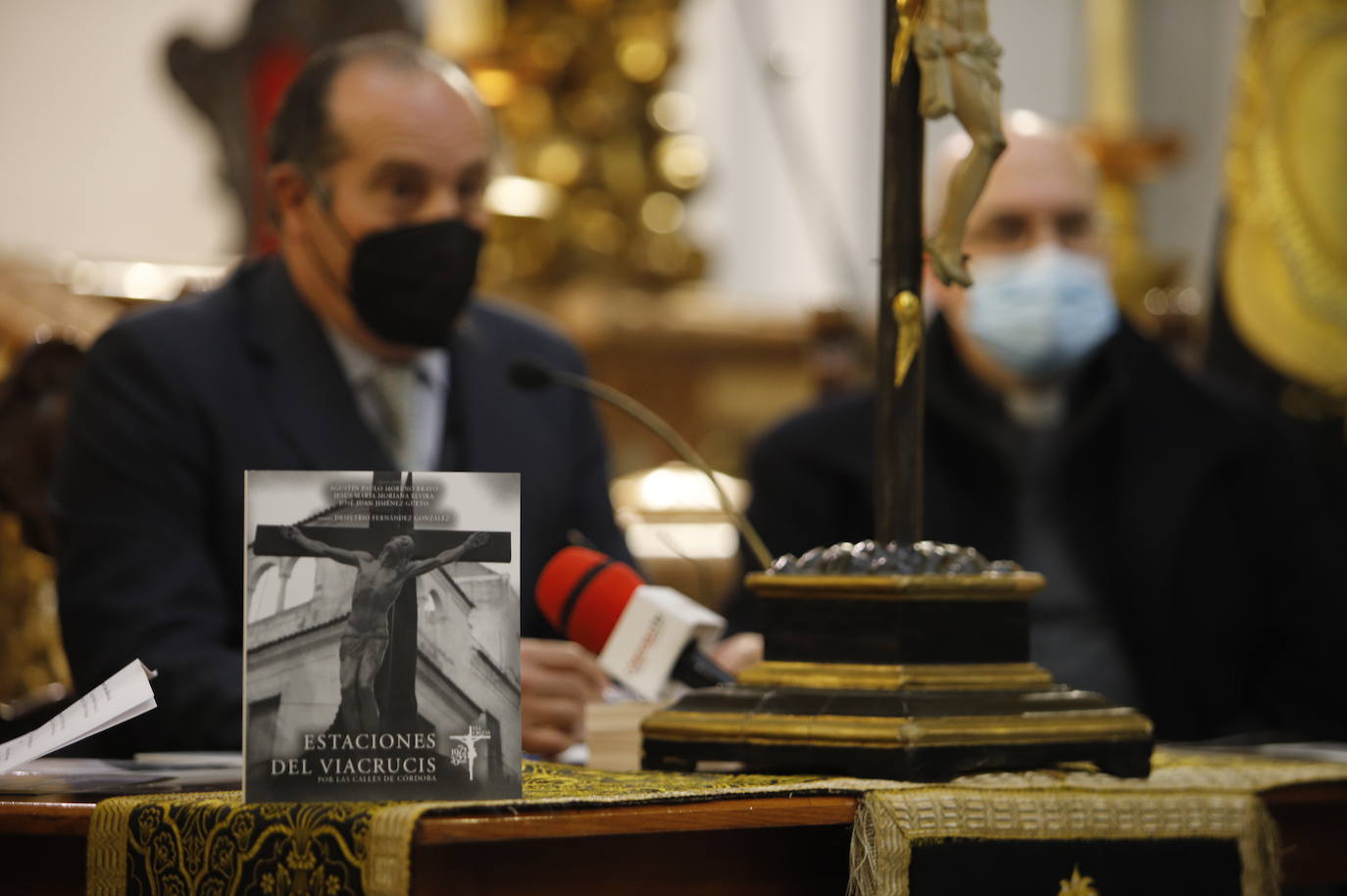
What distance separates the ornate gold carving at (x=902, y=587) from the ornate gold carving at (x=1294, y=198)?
2006 mm

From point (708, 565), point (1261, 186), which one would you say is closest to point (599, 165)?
point (708, 565)

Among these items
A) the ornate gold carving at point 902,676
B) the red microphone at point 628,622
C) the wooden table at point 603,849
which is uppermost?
the red microphone at point 628,622

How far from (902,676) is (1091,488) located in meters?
1.57

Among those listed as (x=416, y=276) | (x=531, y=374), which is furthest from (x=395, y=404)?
(x=531, y=374)

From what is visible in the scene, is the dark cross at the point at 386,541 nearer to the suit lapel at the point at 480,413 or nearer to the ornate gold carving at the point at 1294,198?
the suit lapel at the point at 480,413

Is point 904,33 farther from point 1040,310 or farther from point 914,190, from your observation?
point 1040,310

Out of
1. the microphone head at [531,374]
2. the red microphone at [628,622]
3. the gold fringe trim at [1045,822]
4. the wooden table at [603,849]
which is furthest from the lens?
the microphone head at [531,374]

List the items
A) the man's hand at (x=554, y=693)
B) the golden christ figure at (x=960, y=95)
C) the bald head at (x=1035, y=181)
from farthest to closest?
the bald head at (x=1035, y=181) < the man's hand at (x=554, y=693) < the golden christ figure at (x=960, y=95)

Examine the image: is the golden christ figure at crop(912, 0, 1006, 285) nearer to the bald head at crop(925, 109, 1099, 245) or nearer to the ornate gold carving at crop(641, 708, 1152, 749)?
the ornate gold carving at crop(641, 708, 1152, 749)

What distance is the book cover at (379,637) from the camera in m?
1.36

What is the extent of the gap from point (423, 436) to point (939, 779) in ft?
3.77

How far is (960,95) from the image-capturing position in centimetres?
172

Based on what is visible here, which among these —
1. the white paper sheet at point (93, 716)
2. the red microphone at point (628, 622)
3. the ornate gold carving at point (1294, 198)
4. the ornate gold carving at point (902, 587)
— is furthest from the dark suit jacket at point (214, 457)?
the ornate gold carving at point (1294, 198)

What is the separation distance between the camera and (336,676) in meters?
1.37
